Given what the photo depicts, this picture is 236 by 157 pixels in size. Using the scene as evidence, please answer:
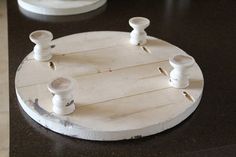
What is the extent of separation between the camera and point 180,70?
73cm

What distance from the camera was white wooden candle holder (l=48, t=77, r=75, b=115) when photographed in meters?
0.65

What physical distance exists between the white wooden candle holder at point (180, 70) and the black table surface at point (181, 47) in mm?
53

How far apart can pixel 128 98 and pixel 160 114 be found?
68 millimetres

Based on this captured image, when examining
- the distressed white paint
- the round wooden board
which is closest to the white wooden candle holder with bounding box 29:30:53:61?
the round wooden board

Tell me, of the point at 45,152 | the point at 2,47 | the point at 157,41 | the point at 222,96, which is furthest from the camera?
the point at 2,47

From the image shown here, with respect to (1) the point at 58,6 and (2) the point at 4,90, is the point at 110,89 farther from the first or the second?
(2) the point at 4,90

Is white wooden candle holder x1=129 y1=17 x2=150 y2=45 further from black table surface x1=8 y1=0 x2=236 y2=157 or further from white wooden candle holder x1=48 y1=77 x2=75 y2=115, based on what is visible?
white wooden candle holder x1=48 y1=77 x2=75 y2=115

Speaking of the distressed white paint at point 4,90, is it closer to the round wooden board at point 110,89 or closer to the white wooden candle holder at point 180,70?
the round wooden board at point 110,89

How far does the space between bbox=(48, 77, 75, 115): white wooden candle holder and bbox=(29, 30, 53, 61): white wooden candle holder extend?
0.52ft

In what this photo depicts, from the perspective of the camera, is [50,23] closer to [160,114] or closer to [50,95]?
[50,95]

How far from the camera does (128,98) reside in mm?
720

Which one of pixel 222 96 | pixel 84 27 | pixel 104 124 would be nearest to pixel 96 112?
pixel 104 124

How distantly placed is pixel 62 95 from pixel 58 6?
449 millimetres

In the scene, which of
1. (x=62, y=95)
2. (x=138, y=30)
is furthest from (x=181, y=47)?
(x=62, y=95)
